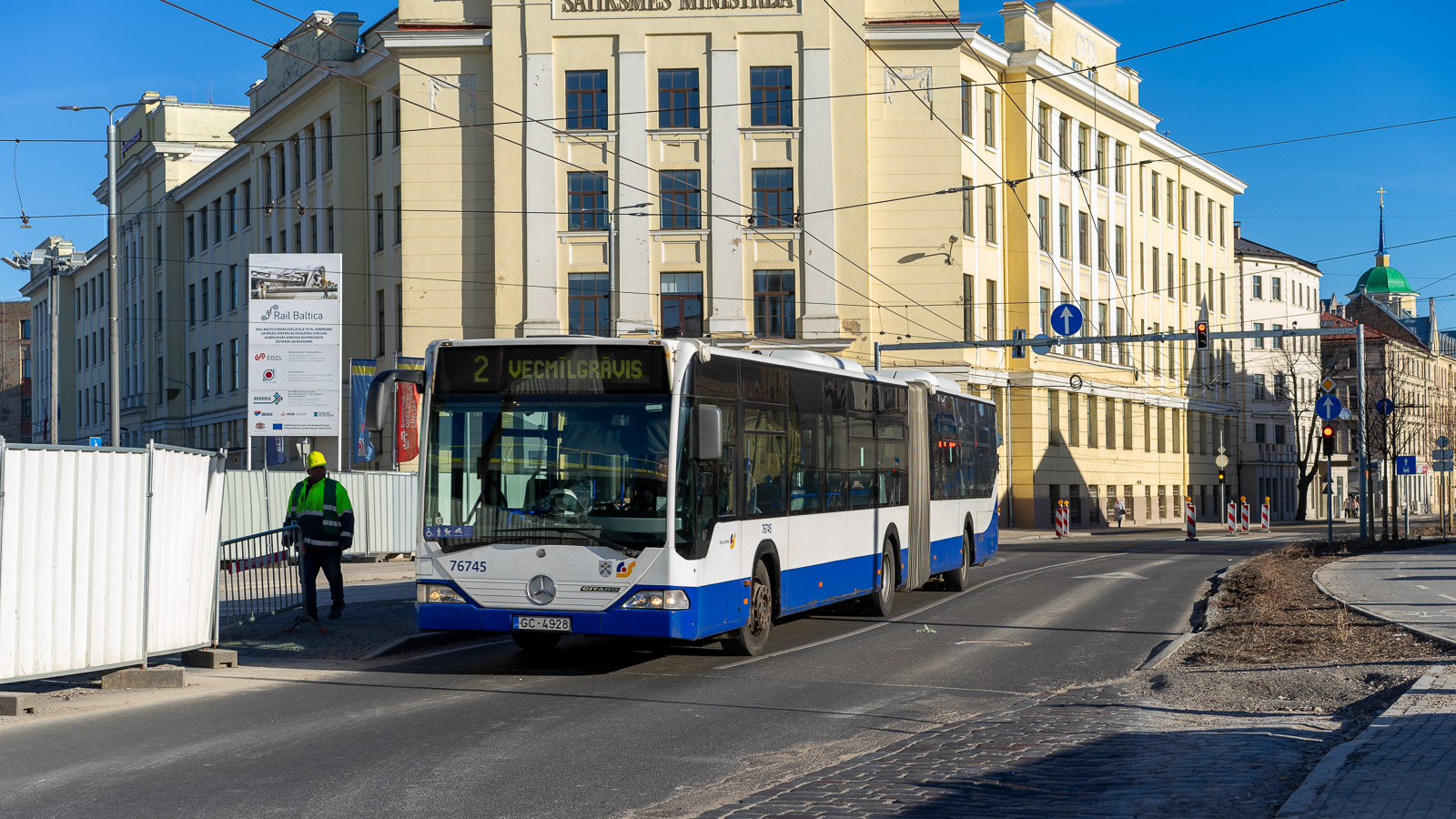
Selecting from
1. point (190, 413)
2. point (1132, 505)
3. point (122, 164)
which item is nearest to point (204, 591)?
point (1132, 505)

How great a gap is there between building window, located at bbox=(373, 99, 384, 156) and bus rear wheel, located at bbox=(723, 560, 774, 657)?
39072mm

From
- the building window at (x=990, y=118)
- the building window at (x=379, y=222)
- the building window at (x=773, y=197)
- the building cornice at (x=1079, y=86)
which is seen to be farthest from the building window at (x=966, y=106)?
the building window at (x=379, y=222)

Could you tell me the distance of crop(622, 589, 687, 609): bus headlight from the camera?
478 inches

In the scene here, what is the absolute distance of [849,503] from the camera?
54.6 feet

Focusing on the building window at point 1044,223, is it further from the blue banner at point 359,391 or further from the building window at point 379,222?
the blue banner at point 359,391

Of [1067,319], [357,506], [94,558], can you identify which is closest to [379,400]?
[94,558]

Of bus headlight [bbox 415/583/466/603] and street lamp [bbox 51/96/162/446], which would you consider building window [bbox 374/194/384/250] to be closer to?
street lamp [bbox 51/96/162/446]

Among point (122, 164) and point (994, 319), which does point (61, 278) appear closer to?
point (122, 164)

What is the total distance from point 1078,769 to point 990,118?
4599 centimetres

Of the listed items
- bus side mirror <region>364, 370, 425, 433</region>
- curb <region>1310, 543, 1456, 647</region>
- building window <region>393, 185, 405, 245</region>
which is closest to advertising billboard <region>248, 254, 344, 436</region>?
bus side mirror <region>364, 370, 425, 433</region>

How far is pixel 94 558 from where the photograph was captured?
11.4 meters

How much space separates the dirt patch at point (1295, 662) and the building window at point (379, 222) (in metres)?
38.0

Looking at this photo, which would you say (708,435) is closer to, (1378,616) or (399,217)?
(1378,616)

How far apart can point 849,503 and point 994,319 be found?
119ft
